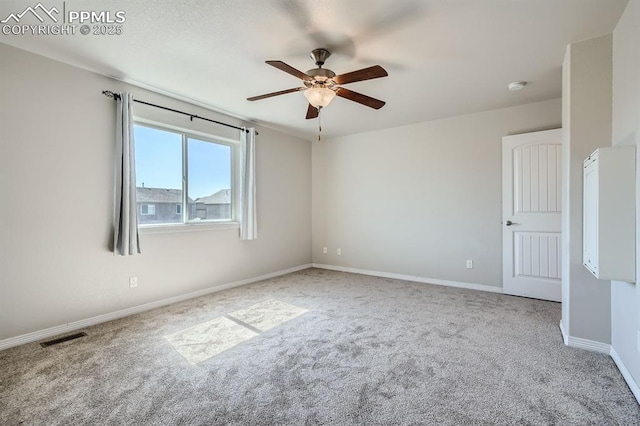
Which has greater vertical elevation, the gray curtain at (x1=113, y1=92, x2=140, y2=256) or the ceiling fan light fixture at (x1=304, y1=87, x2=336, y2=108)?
the ceiling fan light fixture at (x1=304, y1=87, x2=336, y2=108)

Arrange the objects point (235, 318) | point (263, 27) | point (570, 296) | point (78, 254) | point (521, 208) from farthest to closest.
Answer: point (521, 208) → point (235, 318) → point (78, 254) → point (570, 296) → point (263, 27)

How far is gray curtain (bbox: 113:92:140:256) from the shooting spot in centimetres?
306

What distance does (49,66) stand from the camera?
271 cm

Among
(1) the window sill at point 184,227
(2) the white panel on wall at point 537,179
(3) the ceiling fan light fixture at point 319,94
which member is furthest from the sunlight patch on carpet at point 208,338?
(2) the white panel on wall at point 537,179

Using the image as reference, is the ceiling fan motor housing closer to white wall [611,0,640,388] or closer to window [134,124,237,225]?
white wall [611,0,640,388]

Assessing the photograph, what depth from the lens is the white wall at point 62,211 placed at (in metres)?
2.51

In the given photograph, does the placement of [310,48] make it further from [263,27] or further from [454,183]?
[454,183]

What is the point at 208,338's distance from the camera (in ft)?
8.66

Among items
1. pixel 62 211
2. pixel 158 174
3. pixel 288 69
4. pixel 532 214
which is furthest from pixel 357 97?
pixel 62 211

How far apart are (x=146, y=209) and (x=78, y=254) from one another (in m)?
0.80

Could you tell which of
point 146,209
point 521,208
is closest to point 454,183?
point 521,208

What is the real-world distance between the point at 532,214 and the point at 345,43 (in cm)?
317

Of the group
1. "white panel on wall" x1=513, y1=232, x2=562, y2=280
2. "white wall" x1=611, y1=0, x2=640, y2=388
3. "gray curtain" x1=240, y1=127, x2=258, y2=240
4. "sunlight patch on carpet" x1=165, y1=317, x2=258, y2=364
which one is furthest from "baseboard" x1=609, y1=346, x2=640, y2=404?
"gray curtain" x1=240, y1=127, x2=258, y2=240

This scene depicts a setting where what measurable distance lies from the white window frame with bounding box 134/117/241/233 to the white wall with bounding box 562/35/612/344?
154 inches
